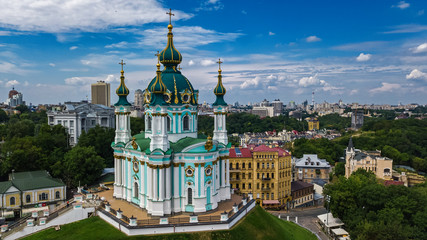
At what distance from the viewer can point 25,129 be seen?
5484 centimetres

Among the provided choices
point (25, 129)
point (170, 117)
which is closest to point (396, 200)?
point (170, 117)

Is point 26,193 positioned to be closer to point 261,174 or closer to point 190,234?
point 190,234

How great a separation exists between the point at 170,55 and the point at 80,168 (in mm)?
18019

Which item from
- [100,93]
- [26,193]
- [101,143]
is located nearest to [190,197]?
[26,193]

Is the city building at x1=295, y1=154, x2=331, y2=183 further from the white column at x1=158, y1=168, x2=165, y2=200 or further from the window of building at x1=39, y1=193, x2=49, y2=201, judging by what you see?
the window of building at x1=39, y1=193, x2=49, y2=201

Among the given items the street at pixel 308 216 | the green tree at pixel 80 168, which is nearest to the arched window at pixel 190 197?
the street at pixel 308 216

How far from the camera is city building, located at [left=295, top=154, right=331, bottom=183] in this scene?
164ft

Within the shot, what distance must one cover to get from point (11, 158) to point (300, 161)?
3921 centimetres

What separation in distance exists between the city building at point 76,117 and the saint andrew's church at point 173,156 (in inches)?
1269

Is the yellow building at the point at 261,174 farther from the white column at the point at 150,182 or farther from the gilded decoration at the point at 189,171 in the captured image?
the white column at the point at 150,182

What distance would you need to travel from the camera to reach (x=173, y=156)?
23.1 meters

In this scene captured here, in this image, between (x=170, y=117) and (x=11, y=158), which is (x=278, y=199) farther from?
(x=11, y=158)

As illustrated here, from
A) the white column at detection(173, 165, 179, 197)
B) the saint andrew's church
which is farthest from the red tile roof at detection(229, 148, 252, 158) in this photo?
the white column at detection(173, 165, 179, 197)

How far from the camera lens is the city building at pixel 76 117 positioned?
56844mm
